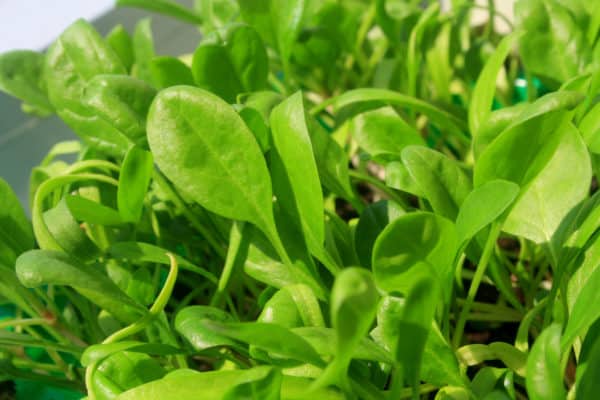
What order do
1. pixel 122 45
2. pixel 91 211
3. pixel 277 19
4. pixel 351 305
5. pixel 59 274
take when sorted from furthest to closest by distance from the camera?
1. pixel 122 45
2. pixel 277 19
3. pixel 91 211
4. pixel 59 274
5. pixel 351 305

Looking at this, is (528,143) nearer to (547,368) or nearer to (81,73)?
(547,368)

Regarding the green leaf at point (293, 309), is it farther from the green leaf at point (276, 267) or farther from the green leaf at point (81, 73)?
the green leaf at point (81, 73)

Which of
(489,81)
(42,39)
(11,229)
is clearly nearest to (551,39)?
(489,81)

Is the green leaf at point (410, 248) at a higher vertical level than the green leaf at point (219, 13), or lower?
lower

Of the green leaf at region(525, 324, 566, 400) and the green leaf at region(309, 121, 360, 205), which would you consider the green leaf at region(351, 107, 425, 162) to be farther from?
the green leaf at region(525, 324, 566, 400)

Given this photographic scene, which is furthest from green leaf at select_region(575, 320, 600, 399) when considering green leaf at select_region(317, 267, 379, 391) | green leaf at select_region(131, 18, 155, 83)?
green leaf at select_region(131, 18, 155, 83)

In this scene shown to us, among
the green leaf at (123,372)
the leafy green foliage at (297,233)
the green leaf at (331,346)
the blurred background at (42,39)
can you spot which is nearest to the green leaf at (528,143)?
the leafy green foliage at (297,233)

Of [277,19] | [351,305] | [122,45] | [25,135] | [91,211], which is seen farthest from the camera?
[25,135]
